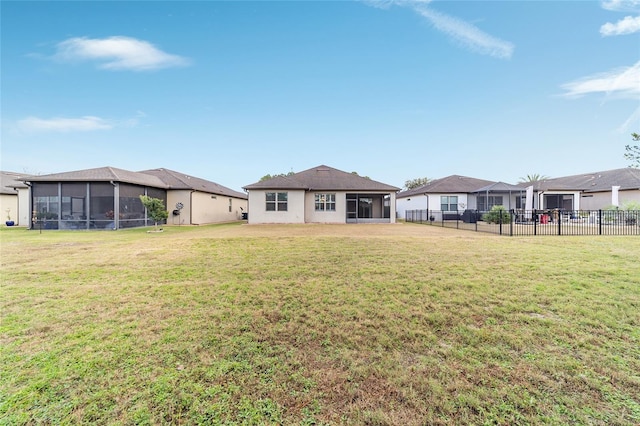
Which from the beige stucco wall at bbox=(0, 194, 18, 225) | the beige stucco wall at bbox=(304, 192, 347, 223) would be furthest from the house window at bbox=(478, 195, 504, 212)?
the beige stucco wall at bbox=(0, 194, 18, 225)

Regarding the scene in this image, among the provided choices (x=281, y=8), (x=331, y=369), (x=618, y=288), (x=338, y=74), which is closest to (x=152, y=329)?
(x=331, y=369)

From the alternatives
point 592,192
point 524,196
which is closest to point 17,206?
point 524,196

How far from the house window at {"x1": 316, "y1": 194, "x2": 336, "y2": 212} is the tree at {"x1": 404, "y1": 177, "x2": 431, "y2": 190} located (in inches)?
1435

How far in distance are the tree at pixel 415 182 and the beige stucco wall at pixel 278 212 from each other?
3876cm

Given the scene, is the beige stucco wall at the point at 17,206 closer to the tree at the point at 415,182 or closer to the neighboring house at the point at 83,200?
the neighboring house at the point at 83,200

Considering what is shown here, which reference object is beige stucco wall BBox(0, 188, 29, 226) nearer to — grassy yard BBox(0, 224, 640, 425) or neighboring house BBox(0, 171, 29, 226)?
neighboring house BBox(0, 171, 29, 226)

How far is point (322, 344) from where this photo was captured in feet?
10.5

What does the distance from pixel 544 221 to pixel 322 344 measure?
23310 mm

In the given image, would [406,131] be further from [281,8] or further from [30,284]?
[30,284]

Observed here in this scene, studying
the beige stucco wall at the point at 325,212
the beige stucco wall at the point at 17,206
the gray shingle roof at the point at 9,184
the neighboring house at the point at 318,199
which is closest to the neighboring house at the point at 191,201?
the neighboring house at the point at 318,199

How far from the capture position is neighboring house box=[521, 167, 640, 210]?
Result: 24672 mm

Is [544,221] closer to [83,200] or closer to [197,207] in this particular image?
[197,207]

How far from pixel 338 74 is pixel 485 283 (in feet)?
62.2

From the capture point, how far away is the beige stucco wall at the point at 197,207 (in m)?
21.9
